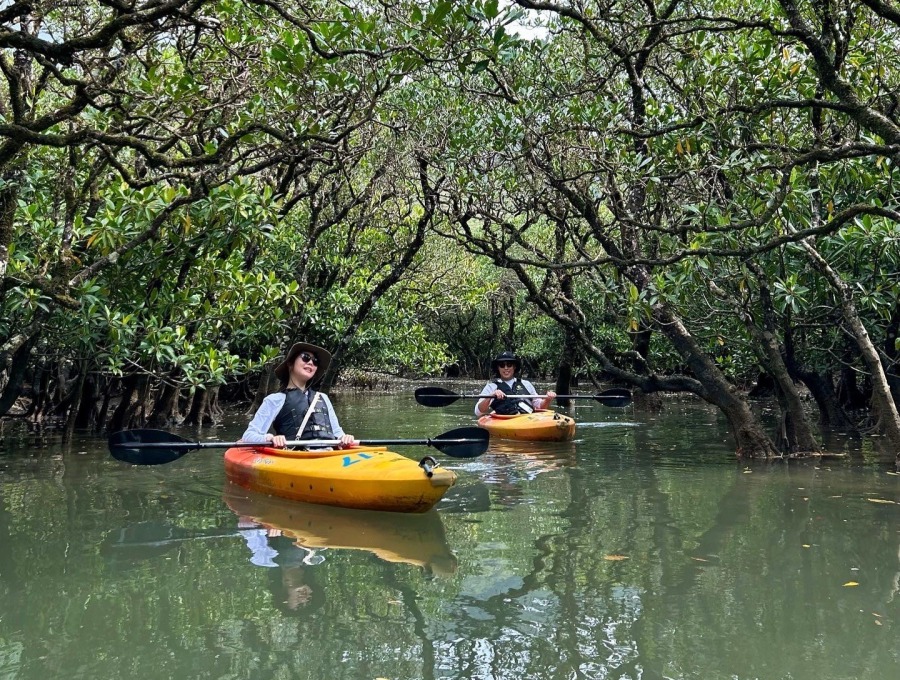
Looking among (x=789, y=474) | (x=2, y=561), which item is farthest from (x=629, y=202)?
(x=2, y=561)

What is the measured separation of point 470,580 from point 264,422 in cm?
351

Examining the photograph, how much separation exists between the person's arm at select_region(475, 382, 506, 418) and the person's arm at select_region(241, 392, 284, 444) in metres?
5.27

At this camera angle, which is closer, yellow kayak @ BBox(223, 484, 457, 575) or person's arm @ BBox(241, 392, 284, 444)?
yellow kayak @ BBox(223, 484, 457, 575)

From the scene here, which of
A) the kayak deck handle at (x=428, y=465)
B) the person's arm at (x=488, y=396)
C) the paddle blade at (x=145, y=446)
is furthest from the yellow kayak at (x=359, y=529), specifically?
the person's arm at (x=488, y=396)

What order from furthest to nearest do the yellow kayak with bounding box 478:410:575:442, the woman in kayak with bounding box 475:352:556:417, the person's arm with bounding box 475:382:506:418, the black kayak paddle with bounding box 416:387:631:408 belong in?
the black kayak paddle with bounding box 416:387:631:408
the woman in kayak with bounding box 475:352:556:417
the person's arm with bounding box 475:382:506:418
the yellow kayak with bounding box 478:410:575:442

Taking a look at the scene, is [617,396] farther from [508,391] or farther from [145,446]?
[145,446]

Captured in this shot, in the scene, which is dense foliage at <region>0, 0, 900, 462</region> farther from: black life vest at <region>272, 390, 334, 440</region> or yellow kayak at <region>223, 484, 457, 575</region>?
yellow kayak at <region>223, 484, 457, 575</region>

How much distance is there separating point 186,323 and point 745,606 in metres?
7.65

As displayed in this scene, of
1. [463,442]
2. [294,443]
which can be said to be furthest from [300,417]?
[463,442]

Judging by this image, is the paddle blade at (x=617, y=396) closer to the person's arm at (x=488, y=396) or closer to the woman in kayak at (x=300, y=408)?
the person's arm at (x=488, y=396)

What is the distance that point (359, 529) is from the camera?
5984 millimetres

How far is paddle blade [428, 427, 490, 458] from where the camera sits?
7453 millimetres

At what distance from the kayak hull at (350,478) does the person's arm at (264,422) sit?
0.16 metres

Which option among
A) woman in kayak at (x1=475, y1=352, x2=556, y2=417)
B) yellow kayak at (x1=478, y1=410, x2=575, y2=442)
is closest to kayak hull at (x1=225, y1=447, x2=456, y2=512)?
yellow kayak at (x1=478, y1=410, x2=575, y2=442)
